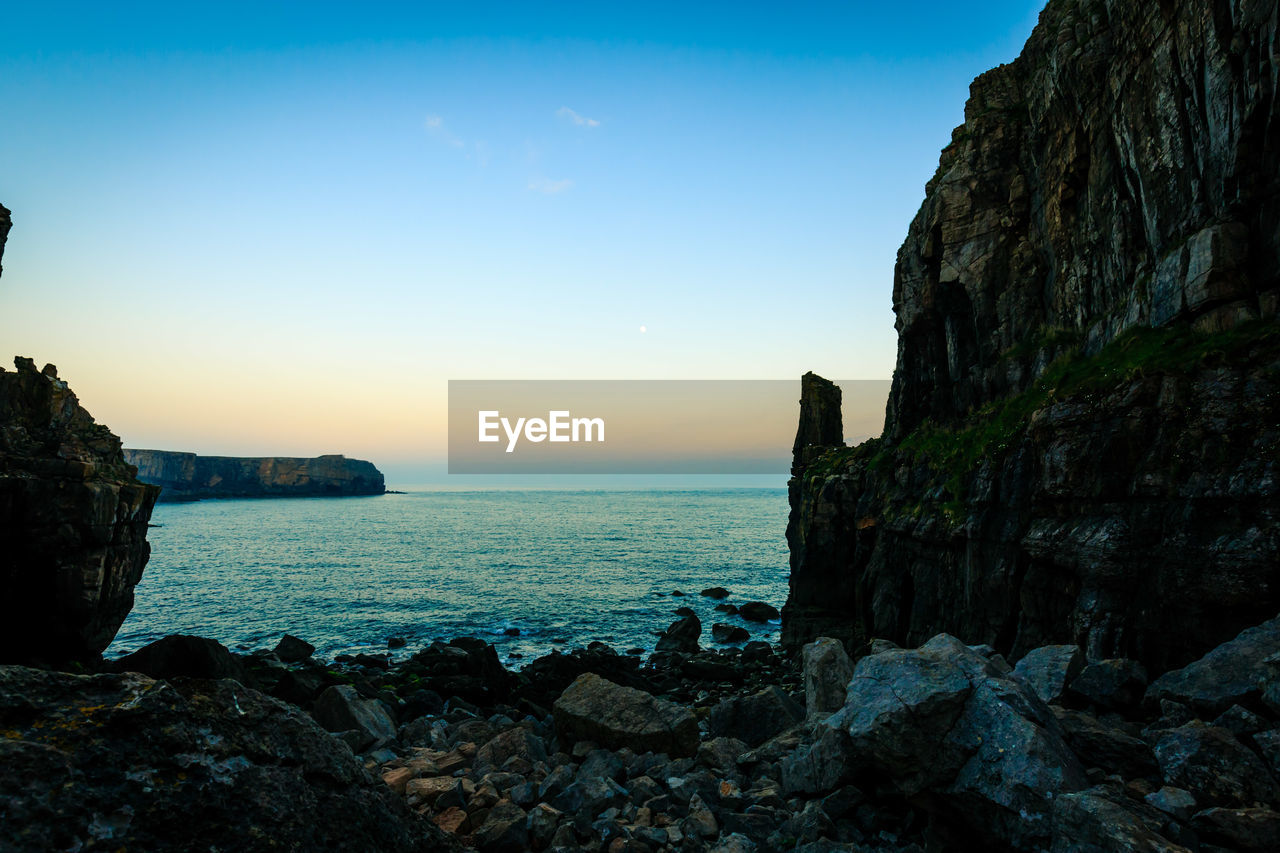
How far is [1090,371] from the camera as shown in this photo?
76.3 ft

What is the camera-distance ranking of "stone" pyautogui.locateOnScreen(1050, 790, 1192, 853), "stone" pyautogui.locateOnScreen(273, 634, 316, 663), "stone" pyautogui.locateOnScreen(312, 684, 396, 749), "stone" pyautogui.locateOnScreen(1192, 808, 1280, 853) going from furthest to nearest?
1. "stone" pyautogui.locateOnScreen(273, 634, 316, 663)
2. "stone" pyautogui.locateOnScreen(312, 684, 396, 749)
3. "stone" pyautogui.locateOnScreen(1192, 808, 1280, 853)
4. "stone" pyautogui.locateOnScreen(1050, 790, 1192, 853)

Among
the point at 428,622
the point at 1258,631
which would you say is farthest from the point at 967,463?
the point at 428,622

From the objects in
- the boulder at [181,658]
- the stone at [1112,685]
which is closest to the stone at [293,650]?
the boulder at [181,658]

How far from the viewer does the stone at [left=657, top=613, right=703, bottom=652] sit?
3978 cm

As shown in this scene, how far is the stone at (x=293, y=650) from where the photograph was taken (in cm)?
3641

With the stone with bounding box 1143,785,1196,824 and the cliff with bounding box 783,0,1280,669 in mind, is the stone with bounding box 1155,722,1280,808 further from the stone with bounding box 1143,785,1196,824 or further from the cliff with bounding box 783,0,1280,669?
the cliff with bounding box 783,0,1280,669

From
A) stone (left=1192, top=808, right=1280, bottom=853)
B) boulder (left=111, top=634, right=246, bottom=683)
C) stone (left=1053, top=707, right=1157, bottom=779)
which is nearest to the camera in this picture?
stone (left=1192, top=808, right=1280, bottom=853)

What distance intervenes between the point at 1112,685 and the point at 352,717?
1733 cm

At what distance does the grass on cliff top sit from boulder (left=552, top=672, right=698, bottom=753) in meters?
18.0

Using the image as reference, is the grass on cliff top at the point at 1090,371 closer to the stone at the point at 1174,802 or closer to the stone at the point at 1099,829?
the stone at the point at 1174,802

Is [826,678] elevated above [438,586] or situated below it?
above

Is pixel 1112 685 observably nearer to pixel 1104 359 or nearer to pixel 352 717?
pixel 1104 359

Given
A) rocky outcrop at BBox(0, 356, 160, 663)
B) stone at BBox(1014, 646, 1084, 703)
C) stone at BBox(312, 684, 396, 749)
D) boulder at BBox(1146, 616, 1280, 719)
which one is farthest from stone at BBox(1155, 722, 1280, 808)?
rocky outcrop at BBox(0, 356, 160, 663)

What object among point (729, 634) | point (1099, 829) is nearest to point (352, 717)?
point (1099, 829)
